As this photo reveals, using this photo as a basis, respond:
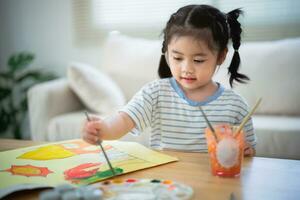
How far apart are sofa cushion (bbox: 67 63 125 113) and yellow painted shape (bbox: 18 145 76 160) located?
1.30 meters

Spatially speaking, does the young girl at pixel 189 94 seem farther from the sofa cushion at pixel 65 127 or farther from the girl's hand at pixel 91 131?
the sofa cushion at pixel 65 127

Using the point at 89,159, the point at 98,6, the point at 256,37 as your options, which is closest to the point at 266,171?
the point at 89,159

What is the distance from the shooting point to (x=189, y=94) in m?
1.08

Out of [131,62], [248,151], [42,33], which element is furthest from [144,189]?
[42,33]

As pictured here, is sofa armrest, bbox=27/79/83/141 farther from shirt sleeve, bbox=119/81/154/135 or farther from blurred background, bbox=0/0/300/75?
shirt sleeve, bbox=119/81/154/135

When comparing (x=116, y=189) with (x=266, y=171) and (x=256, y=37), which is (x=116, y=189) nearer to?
(x=266, y=171)

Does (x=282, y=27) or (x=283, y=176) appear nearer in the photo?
(x=283, y=176)

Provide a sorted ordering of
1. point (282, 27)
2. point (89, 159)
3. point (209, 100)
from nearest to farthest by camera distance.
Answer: point (89, 159)
point (209, 100)
point (282, 27)

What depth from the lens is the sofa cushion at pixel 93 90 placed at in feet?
7.34

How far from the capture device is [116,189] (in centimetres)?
64

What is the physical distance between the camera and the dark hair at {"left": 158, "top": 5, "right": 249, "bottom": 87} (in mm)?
962

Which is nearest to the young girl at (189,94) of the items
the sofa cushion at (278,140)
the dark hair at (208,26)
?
the dark hair at (208,26)

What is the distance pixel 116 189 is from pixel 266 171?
0.32 meters

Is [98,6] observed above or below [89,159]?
above
